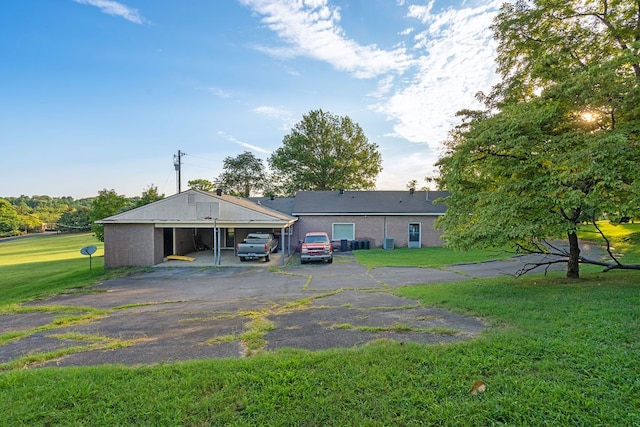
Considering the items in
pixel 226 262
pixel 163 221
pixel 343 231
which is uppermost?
pixel 163 221

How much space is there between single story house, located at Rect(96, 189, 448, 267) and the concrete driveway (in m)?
5.45

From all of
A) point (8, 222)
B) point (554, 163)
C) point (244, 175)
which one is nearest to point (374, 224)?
point (554, 163)

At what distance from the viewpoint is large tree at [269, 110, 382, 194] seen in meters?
39.7

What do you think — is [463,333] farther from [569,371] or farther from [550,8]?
[550,8]

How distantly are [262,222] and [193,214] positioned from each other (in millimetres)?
3999

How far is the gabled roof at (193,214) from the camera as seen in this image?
16828 millimetres

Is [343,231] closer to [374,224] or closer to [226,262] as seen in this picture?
[374,224]

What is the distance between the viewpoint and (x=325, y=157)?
39.7 metres

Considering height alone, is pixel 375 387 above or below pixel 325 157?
below

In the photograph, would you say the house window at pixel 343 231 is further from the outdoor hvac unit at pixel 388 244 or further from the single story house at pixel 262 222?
the outdoor hvac unit at pixel 388 244

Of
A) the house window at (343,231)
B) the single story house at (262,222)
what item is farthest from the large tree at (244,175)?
the house window at (343,231)

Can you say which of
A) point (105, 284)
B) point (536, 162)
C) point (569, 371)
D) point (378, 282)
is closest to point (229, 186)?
point (105, 284)

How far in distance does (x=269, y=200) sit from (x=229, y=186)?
23.8 metres

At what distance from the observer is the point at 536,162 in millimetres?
A: 7309
